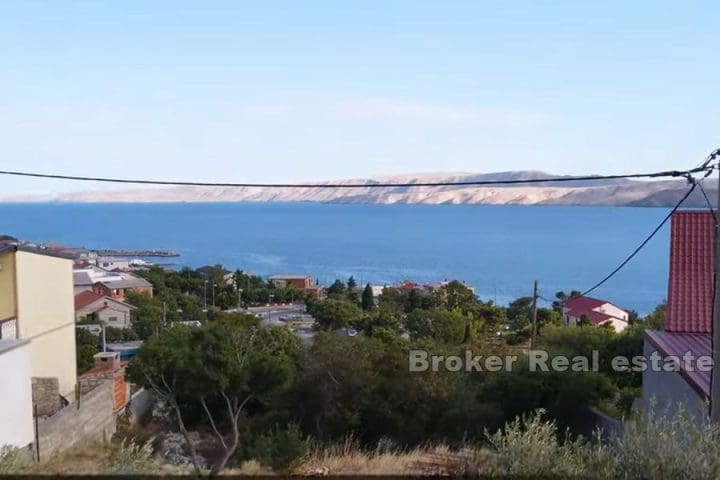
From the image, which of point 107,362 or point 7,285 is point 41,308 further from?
point 107,362

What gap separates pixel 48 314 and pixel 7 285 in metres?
1.31

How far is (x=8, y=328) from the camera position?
11.9 metres

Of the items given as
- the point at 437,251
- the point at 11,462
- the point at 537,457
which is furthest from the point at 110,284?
the point at 437,251

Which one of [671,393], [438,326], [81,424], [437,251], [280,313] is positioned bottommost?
[437,251]

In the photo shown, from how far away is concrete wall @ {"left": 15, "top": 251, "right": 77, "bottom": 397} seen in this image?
1252cm

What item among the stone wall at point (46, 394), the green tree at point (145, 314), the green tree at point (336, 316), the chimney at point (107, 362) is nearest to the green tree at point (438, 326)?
the green tree at point (336, 316)

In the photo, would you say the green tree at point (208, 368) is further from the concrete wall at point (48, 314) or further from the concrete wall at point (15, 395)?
the concrete wall at point (48, 314)

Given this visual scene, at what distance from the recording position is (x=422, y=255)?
9894cm

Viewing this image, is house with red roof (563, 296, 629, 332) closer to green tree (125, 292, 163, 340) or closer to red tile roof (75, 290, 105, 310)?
green tree (125, 292, 163, 340)

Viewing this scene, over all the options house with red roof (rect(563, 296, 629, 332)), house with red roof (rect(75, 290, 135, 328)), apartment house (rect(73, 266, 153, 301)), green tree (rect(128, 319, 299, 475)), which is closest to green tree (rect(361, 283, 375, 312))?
Result: house with red roof (rect(563, 296, 629, 332))

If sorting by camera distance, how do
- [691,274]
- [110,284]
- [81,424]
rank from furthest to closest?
[110,284] < [81,424] < [691,274]

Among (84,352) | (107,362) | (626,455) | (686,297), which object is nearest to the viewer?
(626,455)

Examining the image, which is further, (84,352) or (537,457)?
(84,352)

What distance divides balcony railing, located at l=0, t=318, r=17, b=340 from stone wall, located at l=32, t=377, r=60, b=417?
1515mm
